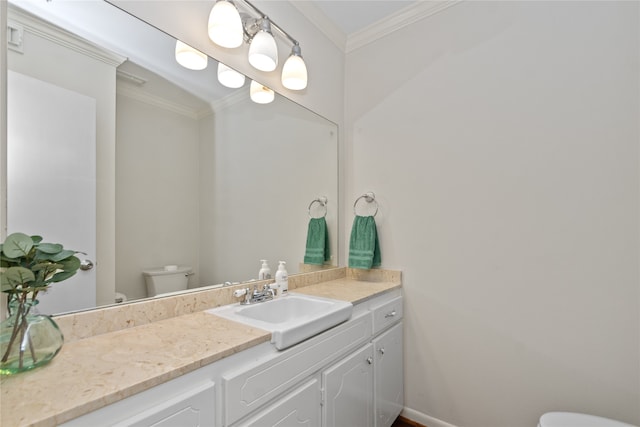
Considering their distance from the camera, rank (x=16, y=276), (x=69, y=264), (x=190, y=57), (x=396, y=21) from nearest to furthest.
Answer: (x=16, y=276) → (x=69, y=264) → (x=190, y=57) → (x=396, y=21)

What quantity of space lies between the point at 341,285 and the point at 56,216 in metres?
1.42

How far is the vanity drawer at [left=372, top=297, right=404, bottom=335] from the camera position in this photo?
1.62 metres

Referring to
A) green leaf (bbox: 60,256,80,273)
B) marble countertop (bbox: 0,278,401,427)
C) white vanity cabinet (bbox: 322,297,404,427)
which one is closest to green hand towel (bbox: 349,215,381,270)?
white vanity cabinet (bbox: 322,297,404,427)

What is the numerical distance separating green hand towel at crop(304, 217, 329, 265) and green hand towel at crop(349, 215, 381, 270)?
7.2 inches

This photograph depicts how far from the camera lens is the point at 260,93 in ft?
5.49

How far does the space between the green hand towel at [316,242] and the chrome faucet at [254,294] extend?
478 millimetres

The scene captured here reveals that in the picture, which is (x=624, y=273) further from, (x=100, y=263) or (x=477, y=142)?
(x=100, y=263)

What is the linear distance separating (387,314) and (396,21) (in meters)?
1.84

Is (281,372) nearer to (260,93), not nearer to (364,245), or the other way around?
(364,245)

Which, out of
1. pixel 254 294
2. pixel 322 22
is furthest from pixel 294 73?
pixel 254 294

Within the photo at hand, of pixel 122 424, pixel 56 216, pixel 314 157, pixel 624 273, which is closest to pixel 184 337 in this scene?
pixel 122 424

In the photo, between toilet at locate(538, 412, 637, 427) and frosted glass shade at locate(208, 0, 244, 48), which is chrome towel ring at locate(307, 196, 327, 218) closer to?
frosted glass shade at locate(208, 0, 244, 48)

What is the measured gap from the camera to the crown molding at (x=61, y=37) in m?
0.92

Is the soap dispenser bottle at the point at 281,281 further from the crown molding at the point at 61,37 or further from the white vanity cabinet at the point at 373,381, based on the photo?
the crown molding at the point at 61,37
